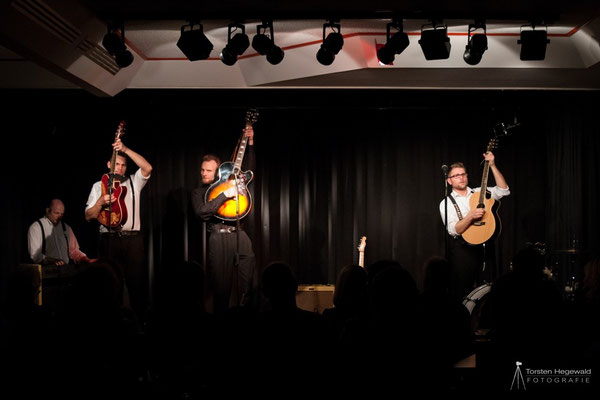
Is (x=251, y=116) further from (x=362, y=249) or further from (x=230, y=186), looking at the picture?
(x=362, y=249)

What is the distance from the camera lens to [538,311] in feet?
8.55

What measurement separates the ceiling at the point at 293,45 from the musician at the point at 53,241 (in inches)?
55.7

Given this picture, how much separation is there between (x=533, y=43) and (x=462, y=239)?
2.15 meters

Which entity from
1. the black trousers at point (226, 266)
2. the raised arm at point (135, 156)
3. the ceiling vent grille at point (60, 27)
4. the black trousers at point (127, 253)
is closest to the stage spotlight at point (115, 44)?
the ceiling vent grille at point (60, 27)

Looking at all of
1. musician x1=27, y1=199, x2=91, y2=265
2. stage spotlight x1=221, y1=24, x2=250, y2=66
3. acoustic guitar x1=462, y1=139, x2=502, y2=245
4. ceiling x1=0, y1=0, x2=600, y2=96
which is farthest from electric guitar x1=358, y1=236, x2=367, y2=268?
musician x1=27, y1=199, x2=91, y2=265

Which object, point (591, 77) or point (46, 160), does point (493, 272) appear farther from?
point (46, 160)

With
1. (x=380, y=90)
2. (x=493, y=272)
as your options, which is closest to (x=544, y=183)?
(x=493, y=272)

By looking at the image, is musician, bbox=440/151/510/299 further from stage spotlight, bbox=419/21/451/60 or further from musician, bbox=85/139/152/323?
musician, bbox=85/139/152/323

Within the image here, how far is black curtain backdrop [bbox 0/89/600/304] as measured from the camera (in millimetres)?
7008

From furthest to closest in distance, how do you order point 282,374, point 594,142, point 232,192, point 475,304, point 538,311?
1. point 594,142
2. point 232,192
3. point 475,304
4. point 538,311
5. point 282,374

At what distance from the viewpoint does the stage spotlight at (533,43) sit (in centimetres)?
491

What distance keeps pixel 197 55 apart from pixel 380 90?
2.81 m

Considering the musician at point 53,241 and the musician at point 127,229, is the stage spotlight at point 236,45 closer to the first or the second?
the musician at point 127,229

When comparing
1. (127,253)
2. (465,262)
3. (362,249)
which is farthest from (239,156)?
(465,262)
